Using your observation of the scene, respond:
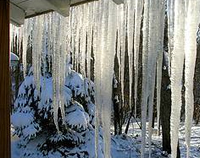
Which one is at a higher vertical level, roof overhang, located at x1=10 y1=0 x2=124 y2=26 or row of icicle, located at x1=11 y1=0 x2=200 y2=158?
roof overhang, located at x1=10 y1=0 x2=124 y2=26

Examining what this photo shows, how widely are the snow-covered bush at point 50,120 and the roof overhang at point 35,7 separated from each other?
254 inches

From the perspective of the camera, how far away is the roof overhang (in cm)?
191

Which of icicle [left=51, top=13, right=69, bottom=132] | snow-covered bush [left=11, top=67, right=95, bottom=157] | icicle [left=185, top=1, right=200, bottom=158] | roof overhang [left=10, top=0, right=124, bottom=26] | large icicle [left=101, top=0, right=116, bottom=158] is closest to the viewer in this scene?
icicle [left=185, top=1, right=200, bottom=158]

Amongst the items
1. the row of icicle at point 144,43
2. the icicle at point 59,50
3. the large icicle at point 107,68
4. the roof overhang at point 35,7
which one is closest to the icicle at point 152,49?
the row of icicle at point 144,43

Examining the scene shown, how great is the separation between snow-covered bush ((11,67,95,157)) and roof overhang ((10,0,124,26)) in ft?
21.2

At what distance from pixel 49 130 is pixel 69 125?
708 mm

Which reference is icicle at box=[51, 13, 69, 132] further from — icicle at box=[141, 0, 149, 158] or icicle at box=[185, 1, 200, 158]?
icicle at box=[185, 1, 200, 158]

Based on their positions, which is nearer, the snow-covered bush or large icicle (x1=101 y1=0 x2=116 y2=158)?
large icicle (x1=101 y1=0 x2=116 y2=158)

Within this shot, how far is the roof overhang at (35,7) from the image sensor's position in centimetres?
191

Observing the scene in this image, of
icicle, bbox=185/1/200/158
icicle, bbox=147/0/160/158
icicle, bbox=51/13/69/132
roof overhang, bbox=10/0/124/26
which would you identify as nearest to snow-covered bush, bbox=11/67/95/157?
icicle, bbox=51/13/69/132

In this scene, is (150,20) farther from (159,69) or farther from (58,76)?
(58,76)

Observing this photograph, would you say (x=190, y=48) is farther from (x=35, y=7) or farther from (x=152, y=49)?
(x=35, y=7)

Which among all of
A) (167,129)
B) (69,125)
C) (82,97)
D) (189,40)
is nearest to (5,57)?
(189,40)

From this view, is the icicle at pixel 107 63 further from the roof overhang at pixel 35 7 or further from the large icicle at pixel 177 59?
the large icicle at pixel 177 59
